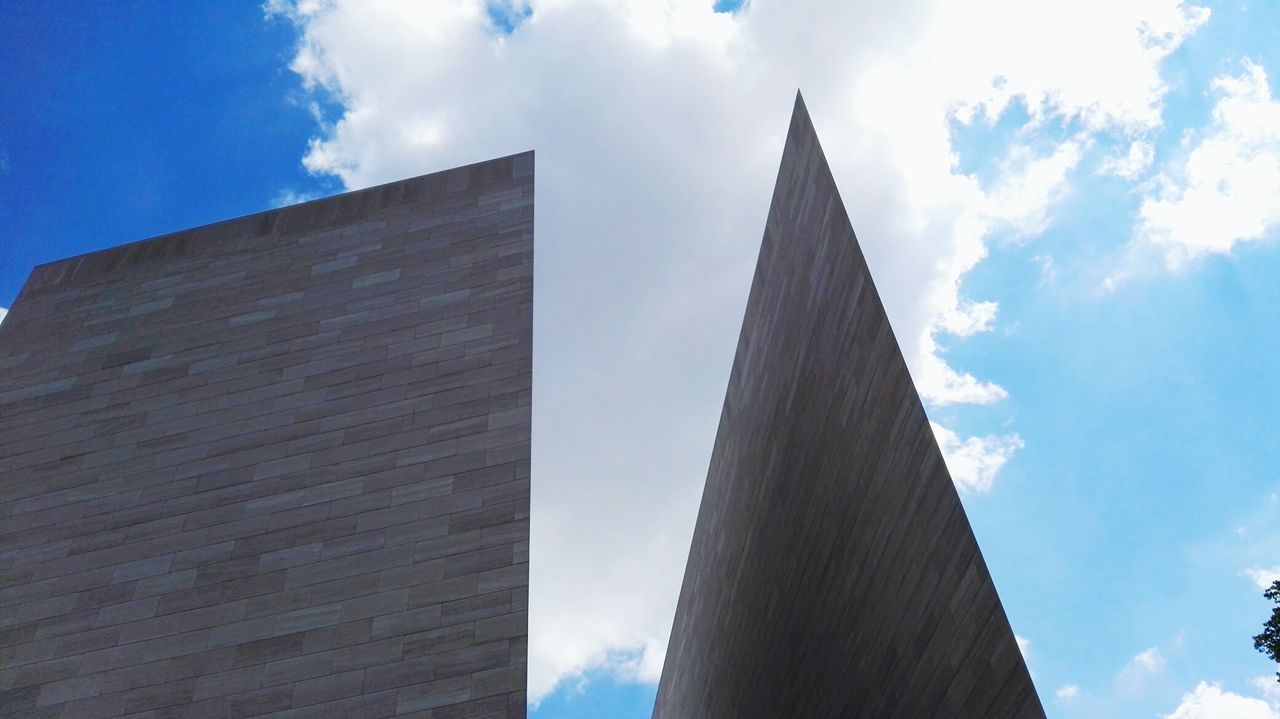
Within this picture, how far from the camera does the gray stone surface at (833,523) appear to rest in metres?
8.41

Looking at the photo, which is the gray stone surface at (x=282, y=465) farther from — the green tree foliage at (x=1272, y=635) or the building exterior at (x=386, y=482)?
the green tree foliage at (x=1272, y=635)

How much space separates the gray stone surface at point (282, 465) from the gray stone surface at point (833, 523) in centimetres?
350

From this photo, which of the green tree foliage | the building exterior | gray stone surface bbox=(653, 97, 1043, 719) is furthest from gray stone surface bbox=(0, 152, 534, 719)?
the green tree foliage

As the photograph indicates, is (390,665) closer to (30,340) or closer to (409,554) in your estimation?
(409,554)

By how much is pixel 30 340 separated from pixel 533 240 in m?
8.71

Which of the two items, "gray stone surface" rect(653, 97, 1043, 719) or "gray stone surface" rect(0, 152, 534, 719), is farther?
"gray stone surface" rect(0, 152, 534, 719)

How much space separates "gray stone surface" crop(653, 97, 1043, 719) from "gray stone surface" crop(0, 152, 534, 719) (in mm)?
3502

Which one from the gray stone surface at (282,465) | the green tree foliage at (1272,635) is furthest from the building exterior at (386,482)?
the green tree foliage at (1272,635)

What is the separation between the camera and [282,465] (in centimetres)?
1296

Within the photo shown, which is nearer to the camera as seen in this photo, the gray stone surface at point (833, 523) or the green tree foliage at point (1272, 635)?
the gray stone surface at point (833, 523)

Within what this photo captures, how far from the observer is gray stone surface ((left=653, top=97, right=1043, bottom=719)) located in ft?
27.6

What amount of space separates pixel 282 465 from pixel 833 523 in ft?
22.5

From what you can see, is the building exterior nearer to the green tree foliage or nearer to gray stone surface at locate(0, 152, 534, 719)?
gray stone surface at locate(0, 152, 534, 719)

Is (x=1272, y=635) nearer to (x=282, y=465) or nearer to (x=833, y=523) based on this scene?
(x=833, y=523)
